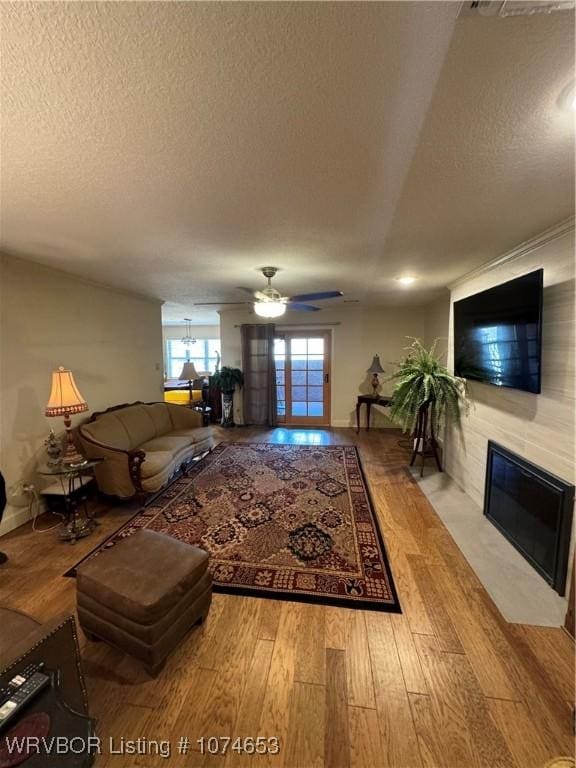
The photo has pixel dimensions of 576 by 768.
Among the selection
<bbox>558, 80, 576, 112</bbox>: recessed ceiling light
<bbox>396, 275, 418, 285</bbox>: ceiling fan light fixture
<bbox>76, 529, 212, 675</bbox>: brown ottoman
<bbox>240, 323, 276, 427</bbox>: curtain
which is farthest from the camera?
<bbox>240, 323, 276, 427</bbox>: curtain

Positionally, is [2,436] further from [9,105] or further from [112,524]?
[9,105]

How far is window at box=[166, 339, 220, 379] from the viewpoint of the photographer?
10414 mm

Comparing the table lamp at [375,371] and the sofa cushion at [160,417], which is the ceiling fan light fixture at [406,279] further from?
the sofa cushion at [160,417]

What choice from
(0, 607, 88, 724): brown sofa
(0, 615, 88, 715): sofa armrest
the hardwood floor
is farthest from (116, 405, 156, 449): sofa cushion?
(0, 615, 88, 715): sofa armrest

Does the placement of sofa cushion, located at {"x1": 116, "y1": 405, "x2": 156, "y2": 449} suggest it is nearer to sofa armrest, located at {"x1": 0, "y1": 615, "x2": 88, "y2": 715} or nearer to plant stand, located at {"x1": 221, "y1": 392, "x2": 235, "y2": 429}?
→ plant stand, located at {"x1": 221, "y1": 392, "x2": 235, "y2": 429}

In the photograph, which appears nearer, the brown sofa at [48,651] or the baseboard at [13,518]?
the brown sofa at [48,651]

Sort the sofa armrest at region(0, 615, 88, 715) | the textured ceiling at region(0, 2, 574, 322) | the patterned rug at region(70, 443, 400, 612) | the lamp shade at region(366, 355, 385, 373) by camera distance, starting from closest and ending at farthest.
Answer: the textured ceiling at region(0, 2, 574, 322) → the sofa armrest at region(0, 615, 88, 715) → the patterned rug at region(70, 443, 400, 612) → the lamp shade at region(366, 355, 385, 373)

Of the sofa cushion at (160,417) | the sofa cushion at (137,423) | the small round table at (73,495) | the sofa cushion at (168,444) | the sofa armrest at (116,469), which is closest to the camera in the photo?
the small round table at (73,495)

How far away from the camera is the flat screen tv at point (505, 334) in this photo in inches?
85.0

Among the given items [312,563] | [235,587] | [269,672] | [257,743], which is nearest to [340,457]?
[312,563]

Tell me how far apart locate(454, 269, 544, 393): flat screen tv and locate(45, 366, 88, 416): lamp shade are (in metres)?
3.73

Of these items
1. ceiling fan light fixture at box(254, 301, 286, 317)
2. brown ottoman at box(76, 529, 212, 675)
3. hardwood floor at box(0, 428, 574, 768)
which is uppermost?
ceiling fan light fixture at box(254, 301, 286, 317)

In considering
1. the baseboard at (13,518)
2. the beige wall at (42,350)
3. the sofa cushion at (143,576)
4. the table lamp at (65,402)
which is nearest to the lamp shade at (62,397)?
the table lamp at (65,402)

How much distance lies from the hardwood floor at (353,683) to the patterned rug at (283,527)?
155 mm
